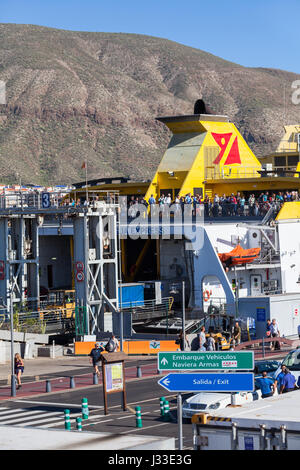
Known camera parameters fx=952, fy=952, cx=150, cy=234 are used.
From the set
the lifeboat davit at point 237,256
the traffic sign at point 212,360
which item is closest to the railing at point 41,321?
the lifeboat davit at point 237,256

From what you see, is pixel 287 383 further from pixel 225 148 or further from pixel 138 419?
pixel 225 148

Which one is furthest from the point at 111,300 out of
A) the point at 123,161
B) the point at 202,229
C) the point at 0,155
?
the point at 123,161

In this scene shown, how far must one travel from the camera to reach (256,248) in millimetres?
44156

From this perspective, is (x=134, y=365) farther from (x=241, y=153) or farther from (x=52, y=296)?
(x=241, y=153)

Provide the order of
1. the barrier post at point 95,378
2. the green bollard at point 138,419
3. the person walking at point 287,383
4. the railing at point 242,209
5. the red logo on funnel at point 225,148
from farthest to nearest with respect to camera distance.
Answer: the red logo on funnel at point 225,148, the railing at point 242,209, the barrier post at point 95,378, the person walking at point 287,383, the green bollard at point 138,419

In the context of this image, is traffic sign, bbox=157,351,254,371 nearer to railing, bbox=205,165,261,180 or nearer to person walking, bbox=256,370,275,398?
person walking, bbox=256,370,275,398

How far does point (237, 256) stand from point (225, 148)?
10762 mm

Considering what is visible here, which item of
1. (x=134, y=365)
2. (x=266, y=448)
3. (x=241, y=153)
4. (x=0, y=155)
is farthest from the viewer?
(x=0, y=155)

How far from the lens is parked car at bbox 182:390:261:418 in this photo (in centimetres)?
2439

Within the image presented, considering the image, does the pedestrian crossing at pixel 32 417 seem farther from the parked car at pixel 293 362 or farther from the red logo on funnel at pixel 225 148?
the red logo on funnel at pixel 225 148

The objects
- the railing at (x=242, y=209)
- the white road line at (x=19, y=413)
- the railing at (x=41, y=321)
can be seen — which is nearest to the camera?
the white road line at (x=19, y=413)

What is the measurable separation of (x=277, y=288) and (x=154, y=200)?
8199mm

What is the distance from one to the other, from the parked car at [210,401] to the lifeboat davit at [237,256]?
701 inches

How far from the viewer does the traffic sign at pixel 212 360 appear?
55.7ft
